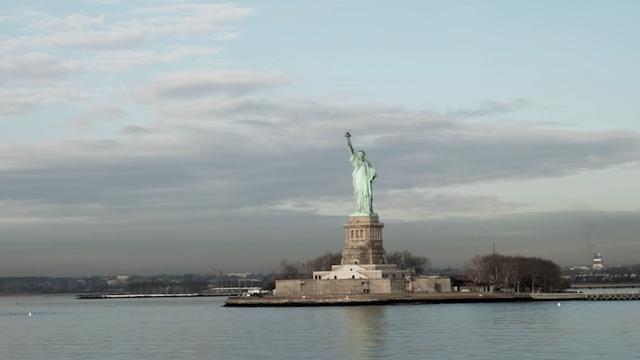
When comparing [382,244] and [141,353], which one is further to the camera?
[382,244]

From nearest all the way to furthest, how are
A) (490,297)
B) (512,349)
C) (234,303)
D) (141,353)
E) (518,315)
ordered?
(512,349), (141,353), (518,315), (490,297), (234,303)

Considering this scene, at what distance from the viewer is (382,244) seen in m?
90.5

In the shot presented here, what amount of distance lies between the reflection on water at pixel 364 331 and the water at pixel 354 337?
0.12 ft

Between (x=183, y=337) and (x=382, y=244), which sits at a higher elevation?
(x=382, y=244)

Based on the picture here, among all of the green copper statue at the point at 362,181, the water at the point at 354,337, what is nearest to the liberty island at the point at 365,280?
the green copper statue at the point at 362,181

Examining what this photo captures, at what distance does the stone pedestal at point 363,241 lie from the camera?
88.9 meters

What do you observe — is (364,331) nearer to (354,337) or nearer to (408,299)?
(354,337)

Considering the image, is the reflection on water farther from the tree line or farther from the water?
the tree line

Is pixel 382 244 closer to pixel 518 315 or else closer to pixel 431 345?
pixel 518 315

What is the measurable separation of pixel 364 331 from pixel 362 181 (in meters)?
38.6

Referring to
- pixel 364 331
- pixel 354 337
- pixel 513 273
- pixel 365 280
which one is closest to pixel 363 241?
pixel 365 280

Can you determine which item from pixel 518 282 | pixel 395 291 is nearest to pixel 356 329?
pixel 395 291

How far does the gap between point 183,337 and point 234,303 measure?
45245mm

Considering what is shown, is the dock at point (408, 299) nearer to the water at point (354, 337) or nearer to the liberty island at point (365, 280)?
the liberty island at point (365, 280)
